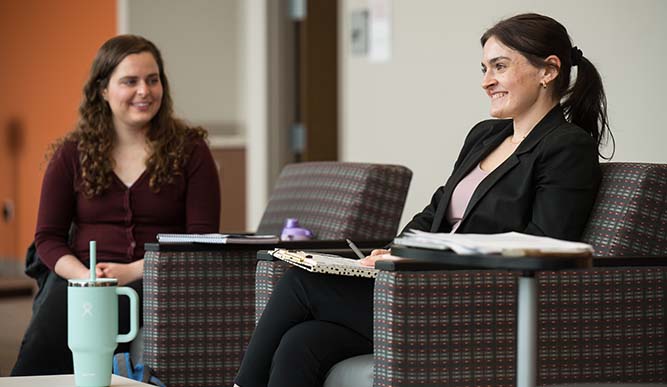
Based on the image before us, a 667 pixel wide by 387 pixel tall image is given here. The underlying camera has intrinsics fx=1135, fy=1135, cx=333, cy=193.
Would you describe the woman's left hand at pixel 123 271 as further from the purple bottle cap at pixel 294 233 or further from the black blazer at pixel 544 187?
the black blazer at pixel 544 187

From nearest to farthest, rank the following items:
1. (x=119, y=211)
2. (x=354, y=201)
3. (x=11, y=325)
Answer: (x=354, y=201), (x=119, y=211), (x=11, y=325)

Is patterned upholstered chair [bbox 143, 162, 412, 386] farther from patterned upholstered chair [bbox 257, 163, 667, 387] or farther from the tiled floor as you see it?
the tiled floor

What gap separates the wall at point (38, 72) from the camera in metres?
7.99

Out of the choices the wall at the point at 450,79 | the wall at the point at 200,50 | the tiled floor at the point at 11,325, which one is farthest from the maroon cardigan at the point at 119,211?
the wall at the point at 200,50

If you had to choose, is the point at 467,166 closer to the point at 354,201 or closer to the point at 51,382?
the point at 354,201

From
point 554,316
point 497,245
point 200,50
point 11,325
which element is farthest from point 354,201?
point 200,50

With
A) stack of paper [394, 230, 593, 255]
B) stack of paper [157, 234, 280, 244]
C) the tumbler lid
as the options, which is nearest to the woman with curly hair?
stack of paper [157, 234, 280, 244]

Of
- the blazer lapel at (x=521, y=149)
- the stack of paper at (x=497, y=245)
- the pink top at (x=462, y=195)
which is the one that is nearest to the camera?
the stack of paper at (x=497, y=245)

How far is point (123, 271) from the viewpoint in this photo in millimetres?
3586

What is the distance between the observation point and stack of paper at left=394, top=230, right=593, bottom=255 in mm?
1828

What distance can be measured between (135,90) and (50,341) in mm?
859

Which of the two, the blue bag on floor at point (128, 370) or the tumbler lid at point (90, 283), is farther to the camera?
the blue bag on floor at point (128, 370)

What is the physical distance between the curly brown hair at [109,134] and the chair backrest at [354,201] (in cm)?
44

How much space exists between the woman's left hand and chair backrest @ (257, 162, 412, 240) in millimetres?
540
